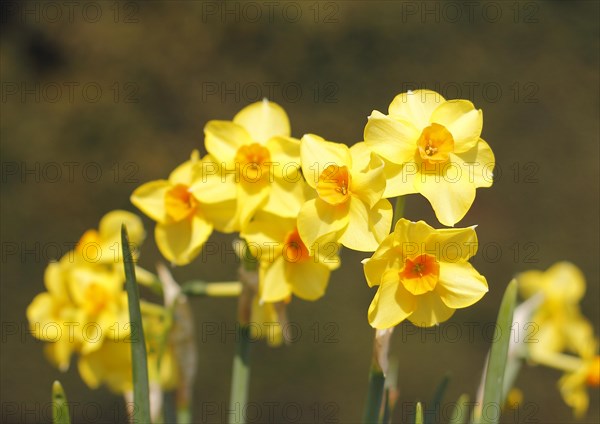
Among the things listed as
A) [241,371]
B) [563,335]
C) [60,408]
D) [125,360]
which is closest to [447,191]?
[241,371]

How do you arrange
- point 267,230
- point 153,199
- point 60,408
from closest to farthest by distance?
point 60,408 → point 267,230 → point 153,199

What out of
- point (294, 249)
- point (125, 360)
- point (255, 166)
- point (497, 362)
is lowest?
point (125, 360)

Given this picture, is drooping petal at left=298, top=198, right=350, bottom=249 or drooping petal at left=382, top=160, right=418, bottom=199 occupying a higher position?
drooping petal at left=382, top=160, right=418, bottom=199

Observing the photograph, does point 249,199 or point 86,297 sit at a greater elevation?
point 249,199

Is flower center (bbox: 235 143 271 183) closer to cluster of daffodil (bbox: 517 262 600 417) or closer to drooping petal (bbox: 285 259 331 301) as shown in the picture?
drooping petal (bbox: 285 259 331 301)

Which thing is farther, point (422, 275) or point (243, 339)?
point (243, 339)

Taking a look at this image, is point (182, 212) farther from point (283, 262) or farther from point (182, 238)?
point (283, 262)

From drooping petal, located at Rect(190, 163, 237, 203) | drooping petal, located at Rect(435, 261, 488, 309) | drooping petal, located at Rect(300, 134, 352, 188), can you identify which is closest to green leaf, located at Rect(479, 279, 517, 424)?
drooping petal, located at Rect(435, 261, 488, 309)
